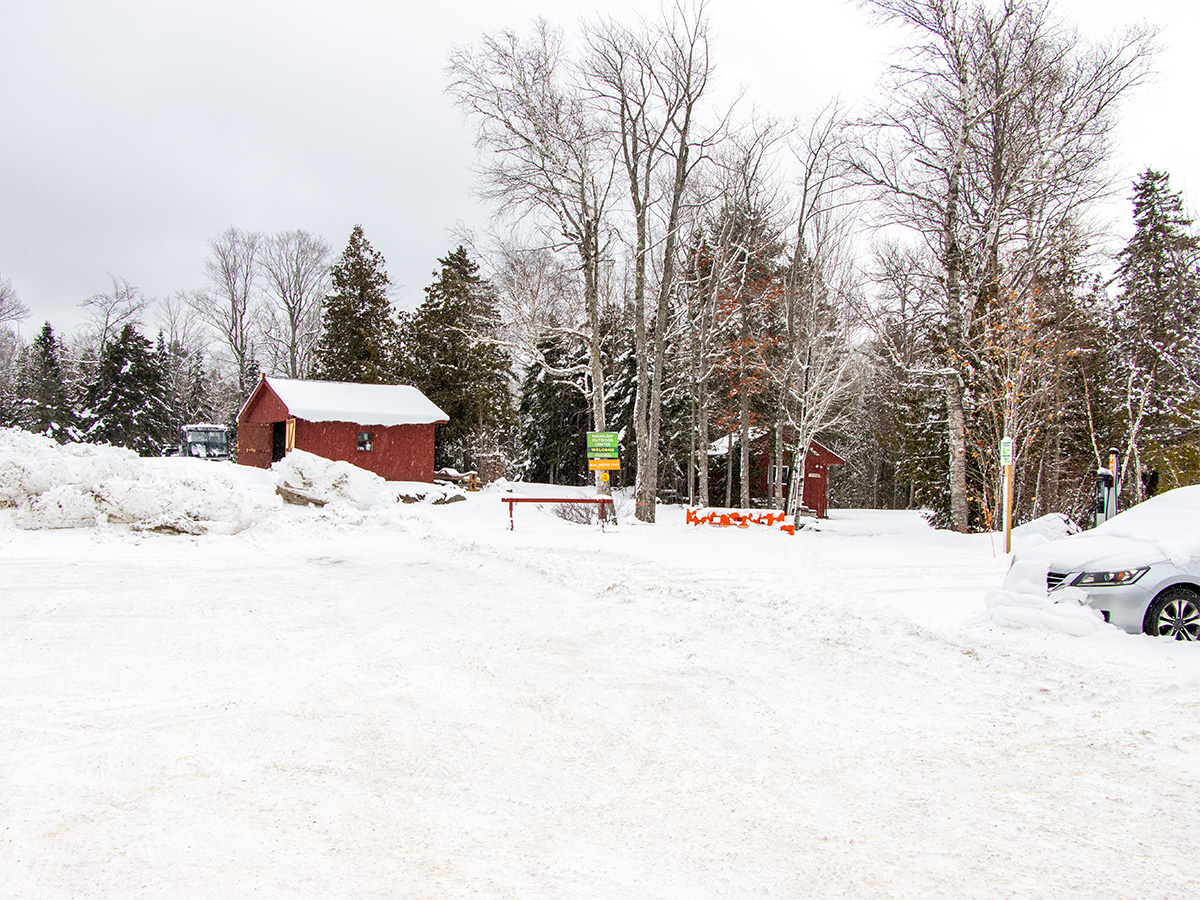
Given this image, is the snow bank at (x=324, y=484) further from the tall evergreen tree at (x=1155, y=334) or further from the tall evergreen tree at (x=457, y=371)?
the tall evergreen tree at (x=1155, y=334)

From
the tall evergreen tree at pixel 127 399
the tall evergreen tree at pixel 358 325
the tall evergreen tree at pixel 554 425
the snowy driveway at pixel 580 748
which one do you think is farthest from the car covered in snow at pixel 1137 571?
the tall evergreen tree at pixel 127 399

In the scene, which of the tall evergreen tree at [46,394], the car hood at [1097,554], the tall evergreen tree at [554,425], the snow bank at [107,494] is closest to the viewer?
the car hood at [1097,554]

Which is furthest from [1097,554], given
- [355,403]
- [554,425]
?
[554,425]

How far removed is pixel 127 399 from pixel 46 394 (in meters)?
10.2

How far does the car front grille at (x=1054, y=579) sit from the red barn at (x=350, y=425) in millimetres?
25118

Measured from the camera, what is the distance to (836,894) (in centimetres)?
279

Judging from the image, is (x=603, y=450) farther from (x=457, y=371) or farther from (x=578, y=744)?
(x=457, y=371)

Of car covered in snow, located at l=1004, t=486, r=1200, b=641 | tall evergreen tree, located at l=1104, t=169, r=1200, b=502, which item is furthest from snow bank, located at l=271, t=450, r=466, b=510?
tall evergreen tree, located at l=1104, t=169, r=1200, b=502

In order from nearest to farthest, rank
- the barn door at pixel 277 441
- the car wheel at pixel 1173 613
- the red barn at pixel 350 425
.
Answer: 1. the car wheel at pixel 1173 613
2. the red barn at pixel 350 425
3. the barn door at pixel 277 441

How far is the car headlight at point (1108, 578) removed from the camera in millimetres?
6836

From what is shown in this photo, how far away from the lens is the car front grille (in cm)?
735

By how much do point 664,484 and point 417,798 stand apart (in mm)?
32449

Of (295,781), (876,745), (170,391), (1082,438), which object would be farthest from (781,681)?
(170,391)

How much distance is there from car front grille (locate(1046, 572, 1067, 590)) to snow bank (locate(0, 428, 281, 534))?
13508mm
